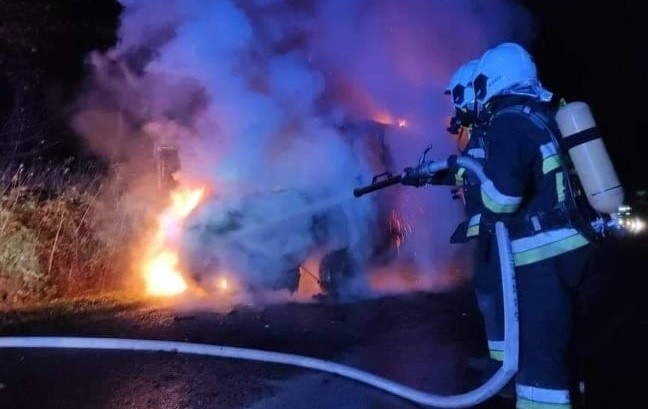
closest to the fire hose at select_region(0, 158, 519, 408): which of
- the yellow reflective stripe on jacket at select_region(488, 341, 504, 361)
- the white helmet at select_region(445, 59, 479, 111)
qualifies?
the yellow reflective stripe on jacket at select_region(488, 341, 504, 361)

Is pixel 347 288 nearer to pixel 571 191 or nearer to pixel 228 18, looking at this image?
pixel 228 18

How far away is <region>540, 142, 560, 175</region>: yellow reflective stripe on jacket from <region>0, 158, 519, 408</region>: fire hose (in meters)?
0.34

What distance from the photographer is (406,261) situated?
890 centimetres

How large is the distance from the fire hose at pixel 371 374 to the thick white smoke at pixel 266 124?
212 cm

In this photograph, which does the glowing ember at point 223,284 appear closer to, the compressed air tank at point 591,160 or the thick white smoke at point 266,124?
the thick white smoke at point 266,124

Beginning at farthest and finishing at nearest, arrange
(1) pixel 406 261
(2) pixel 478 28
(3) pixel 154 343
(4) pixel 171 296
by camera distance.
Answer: (2) pixel 478 28
(1) pixel 406 261
(4) pixel 171 296
(3) pixel 154 343

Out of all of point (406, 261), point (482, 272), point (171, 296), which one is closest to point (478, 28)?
point (406, 261)

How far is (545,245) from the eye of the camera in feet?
10.2

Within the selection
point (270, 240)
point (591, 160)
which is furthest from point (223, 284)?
point (591, 160)

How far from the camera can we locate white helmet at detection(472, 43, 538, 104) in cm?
329

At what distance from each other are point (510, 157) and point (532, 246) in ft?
1.71

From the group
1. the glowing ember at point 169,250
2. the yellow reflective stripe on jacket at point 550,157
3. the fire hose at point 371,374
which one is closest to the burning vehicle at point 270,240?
the glowing ember at point 169,250

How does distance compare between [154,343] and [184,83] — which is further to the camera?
[184,83]

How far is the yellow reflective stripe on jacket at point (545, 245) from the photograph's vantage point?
3.05 m
